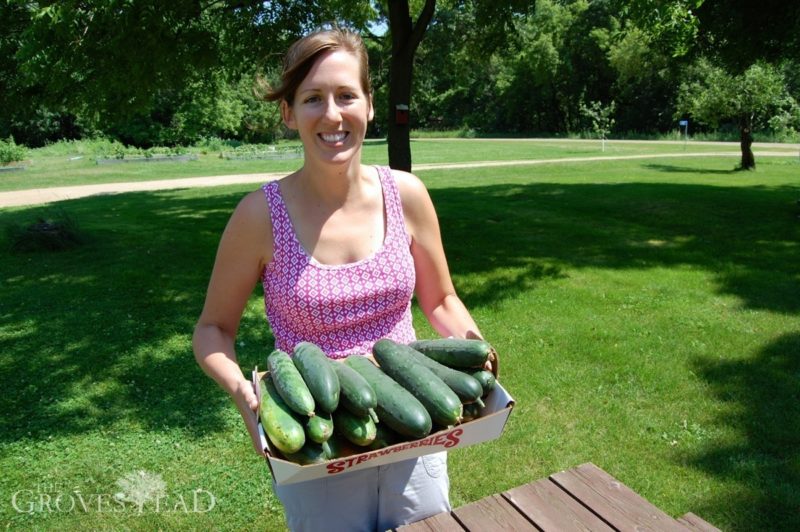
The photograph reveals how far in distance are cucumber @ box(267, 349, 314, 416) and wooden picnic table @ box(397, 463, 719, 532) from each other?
71cm

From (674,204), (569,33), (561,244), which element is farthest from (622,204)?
(569,33)

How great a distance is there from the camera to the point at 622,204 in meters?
14.6

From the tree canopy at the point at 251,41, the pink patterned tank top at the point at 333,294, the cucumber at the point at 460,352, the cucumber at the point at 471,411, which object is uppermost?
the tree canopy at the point at 251,41

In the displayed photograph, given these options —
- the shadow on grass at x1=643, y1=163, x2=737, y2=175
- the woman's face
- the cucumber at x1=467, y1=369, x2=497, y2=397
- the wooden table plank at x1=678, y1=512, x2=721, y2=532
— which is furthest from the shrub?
the shadow on grass at x1=643, y1=163, x2=737, y2=175

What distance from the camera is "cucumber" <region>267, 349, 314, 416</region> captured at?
171 cm

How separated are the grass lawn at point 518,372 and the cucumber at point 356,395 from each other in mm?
2687

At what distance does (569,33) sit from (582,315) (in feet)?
190

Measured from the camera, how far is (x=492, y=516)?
2.26 m

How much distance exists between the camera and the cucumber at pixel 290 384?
1710 millimetres

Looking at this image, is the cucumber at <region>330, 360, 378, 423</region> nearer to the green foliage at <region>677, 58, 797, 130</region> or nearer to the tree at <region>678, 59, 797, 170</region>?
the tree at <region>678, 59, 797, 170</region>

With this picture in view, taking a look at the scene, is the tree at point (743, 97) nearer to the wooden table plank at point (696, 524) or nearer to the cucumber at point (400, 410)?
the wooden table plank at point (696, 524)

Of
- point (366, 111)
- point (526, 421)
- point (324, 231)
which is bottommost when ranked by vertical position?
point (526, 421)

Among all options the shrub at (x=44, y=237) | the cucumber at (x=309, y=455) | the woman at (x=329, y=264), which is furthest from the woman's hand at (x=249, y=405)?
the shrub at (x=44, y=237)

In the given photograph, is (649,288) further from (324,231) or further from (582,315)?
(324,231)
